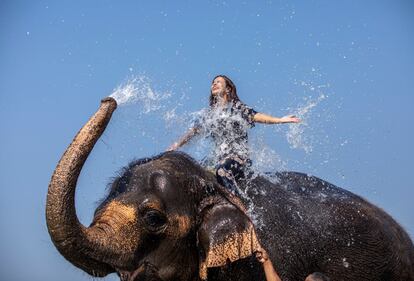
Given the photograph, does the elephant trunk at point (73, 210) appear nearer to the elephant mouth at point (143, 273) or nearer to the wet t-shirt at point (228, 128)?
the elephant mouth at point (143, 273)

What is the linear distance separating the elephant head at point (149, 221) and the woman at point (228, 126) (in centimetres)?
63

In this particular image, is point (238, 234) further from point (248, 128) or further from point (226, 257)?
point (248, 128)

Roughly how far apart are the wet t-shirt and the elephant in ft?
1.33

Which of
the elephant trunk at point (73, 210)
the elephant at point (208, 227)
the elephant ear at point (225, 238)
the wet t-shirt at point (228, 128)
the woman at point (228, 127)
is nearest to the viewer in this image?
the elephant trunk at point (73, 210)

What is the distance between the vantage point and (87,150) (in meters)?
4.98

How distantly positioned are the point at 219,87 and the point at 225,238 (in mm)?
2808

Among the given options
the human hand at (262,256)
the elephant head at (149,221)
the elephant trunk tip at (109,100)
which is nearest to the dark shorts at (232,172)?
the elephant head at (149,221)

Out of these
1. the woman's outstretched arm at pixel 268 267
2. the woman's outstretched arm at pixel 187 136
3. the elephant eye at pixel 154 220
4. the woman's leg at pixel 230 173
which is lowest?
the woman's outstretched arm at pixel 268 267

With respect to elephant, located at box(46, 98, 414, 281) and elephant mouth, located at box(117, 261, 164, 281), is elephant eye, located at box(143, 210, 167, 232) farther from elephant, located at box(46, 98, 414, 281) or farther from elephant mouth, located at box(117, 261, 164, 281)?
elephant mouth, located at box(117, 261, 164, 281)

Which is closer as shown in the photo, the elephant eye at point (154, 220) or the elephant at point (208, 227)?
the elephant at point (208, 227)

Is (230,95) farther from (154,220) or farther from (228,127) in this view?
(154,220)

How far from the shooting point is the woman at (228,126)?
709cm

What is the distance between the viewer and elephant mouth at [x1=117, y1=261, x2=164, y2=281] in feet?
17.7

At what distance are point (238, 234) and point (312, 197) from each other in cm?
185
